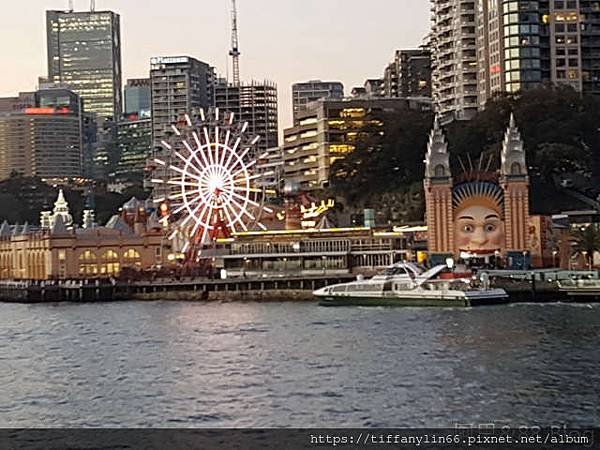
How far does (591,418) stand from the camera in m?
44.2

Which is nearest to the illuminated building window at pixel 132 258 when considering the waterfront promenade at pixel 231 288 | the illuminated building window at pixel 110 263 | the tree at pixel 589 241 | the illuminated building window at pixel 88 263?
the illuminated building window at pixel 110 263

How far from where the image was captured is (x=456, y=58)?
6772 inches

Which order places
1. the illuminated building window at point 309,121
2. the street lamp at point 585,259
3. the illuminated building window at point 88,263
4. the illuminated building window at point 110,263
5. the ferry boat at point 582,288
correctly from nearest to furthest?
the ferry boat at point 582,288 < the street lamp at point 585,259 < the illuminated building window at point 88,263 < the illuminated building window at point 110,263 < the illuminated building window at point 309,121

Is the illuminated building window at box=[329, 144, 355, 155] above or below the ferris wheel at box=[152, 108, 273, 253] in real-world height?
above

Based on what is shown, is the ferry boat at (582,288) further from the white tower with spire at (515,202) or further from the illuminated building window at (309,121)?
the illuminated building window at (309,121)

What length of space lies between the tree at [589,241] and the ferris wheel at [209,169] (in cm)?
3255

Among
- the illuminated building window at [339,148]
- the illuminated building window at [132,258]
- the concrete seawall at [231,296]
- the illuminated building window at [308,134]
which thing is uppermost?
the illuminated building window at [308,134]

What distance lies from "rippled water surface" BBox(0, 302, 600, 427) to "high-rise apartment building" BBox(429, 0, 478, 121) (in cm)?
8266

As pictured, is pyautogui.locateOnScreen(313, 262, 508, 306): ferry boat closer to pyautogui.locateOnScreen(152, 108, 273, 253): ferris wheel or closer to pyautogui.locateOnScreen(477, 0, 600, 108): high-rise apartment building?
pyautogui.locateOnScreen(152, 108, 273, 253): ferris wheel

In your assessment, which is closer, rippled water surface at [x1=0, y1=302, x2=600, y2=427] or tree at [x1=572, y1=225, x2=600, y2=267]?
rippled water surface at [x1=0, y1=302, x2=600, y2=427]

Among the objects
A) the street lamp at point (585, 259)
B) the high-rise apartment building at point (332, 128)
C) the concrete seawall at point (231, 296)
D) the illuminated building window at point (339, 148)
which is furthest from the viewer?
the high-rise apartment building at point (332, 128)

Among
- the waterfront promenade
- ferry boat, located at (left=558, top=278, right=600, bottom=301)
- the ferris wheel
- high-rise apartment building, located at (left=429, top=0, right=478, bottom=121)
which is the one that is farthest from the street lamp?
high-rise apartment building, located at (left=429, top=0, right=478, bottom=121)

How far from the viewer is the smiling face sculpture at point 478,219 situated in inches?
4444

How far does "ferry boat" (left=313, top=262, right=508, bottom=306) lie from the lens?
93750 millimetres
